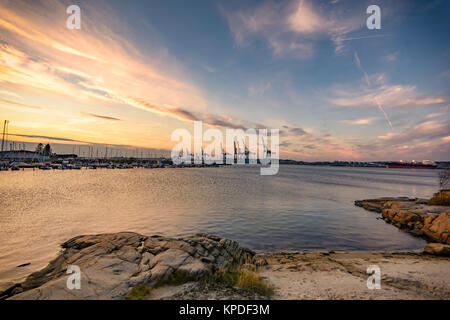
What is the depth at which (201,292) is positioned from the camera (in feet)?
25.5

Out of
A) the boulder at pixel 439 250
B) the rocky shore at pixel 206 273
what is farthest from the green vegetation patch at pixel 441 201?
the rocky shore at pixel 206 273

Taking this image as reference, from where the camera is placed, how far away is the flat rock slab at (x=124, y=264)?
756cm

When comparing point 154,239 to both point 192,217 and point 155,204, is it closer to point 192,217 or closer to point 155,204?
point 192,217

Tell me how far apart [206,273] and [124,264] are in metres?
3.91

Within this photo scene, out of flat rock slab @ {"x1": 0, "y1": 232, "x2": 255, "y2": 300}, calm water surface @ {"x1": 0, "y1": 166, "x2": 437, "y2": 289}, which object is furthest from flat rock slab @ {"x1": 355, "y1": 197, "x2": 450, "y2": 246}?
flat rock slab @ {"x1": 0, "y1": 232, "x2": 255, "y2": 300}

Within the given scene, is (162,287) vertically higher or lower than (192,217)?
higher

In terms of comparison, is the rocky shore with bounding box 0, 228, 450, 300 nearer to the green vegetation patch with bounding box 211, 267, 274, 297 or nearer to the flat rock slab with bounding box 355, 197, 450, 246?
the green vegetation patch with bounding box 211, 267, 274, 297

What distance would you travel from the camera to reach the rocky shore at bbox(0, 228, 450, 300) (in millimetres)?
7766

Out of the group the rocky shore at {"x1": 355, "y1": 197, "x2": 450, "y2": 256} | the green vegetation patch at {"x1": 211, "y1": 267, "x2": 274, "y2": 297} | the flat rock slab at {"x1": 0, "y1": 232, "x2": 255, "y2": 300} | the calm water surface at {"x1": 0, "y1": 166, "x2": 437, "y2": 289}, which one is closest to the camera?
the flat rock slab at {"x1": 0, "y1": 232, "x2": 255, "y2": 300}
